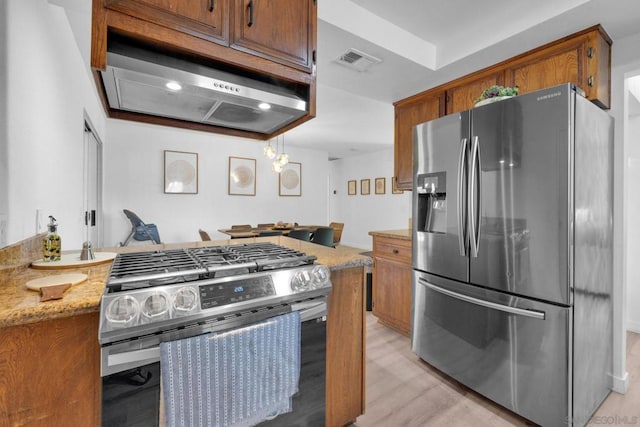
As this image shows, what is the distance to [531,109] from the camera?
155 cm

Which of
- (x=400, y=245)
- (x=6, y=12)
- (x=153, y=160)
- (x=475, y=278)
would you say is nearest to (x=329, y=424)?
(x=475, y=278)

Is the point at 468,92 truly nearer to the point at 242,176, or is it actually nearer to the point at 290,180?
the point at 242,176

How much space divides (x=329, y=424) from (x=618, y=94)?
2.65 meters

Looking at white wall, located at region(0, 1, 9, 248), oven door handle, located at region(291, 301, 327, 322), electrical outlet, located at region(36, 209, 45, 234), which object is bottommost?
oven door handle, located at region(291, 301, 327, 322)

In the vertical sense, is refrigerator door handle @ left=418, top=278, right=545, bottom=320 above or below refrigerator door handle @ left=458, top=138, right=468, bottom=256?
below

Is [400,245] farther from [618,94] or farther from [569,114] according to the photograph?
[618,94]

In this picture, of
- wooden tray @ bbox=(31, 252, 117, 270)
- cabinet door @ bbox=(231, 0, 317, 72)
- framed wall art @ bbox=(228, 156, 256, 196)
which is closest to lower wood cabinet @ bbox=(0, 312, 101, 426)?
wooden tray @ bbox=(31, 252, 117, 270)

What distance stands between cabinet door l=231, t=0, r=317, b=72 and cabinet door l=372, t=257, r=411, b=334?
1.88 meters

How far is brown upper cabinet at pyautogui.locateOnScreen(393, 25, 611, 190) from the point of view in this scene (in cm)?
181

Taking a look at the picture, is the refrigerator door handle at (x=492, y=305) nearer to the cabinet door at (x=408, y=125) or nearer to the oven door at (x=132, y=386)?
the cabinet door at (x=408, y=125)

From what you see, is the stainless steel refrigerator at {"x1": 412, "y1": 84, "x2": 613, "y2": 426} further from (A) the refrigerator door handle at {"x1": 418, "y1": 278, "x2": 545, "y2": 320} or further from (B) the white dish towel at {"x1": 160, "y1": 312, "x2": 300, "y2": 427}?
(B) the white dish towel at {"x1": 160, "y1": 312, "x2": 300, "y2": 427}

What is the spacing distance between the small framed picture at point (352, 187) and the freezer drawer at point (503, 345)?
6359 millimetres

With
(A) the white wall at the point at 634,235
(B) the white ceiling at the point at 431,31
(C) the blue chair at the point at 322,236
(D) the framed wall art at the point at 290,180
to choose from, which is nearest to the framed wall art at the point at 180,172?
(D) the framed wall art at the point at 290,180

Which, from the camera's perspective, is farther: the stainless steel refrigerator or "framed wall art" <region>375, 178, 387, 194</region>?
"framed wall art" <region>375, 178, 387, 194</region>
